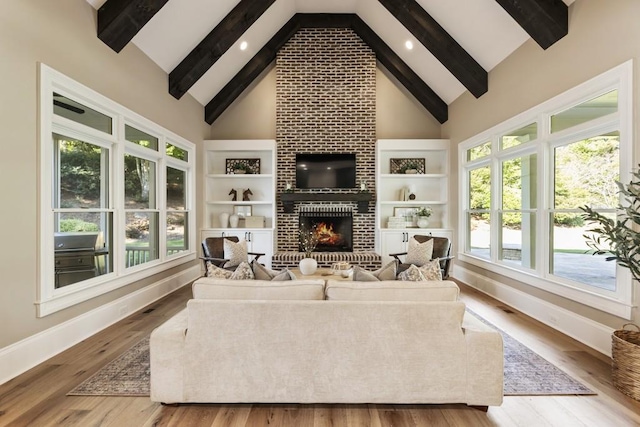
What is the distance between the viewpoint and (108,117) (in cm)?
375

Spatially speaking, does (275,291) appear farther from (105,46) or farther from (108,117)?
(105,46)

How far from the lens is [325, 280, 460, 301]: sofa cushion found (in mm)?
2162

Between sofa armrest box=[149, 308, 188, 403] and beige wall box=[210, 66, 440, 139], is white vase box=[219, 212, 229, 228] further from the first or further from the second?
sofa armrest box=[149, 308, 188, 403]

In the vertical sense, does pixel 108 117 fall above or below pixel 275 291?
above

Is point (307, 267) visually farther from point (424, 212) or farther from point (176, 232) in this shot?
point (424, 212)

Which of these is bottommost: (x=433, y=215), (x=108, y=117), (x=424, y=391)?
(x=424, y=391)

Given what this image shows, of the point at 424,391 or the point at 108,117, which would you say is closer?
the point at 424,391

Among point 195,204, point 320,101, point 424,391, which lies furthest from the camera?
point 320,101

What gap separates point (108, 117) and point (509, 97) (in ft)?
16.7

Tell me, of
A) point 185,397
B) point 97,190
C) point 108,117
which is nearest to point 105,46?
point 108,117

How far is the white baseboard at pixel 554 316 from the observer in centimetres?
304

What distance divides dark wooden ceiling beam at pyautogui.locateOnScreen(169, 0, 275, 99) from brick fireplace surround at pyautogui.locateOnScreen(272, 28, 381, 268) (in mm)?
1880

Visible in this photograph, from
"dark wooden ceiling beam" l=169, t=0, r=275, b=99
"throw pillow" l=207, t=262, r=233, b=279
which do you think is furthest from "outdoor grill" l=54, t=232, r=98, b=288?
"dark wooden ceiling beam" l=169, t=0, r=275, b=99

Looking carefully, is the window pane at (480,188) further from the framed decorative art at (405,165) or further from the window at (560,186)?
the framed decorative art at (405,165)
